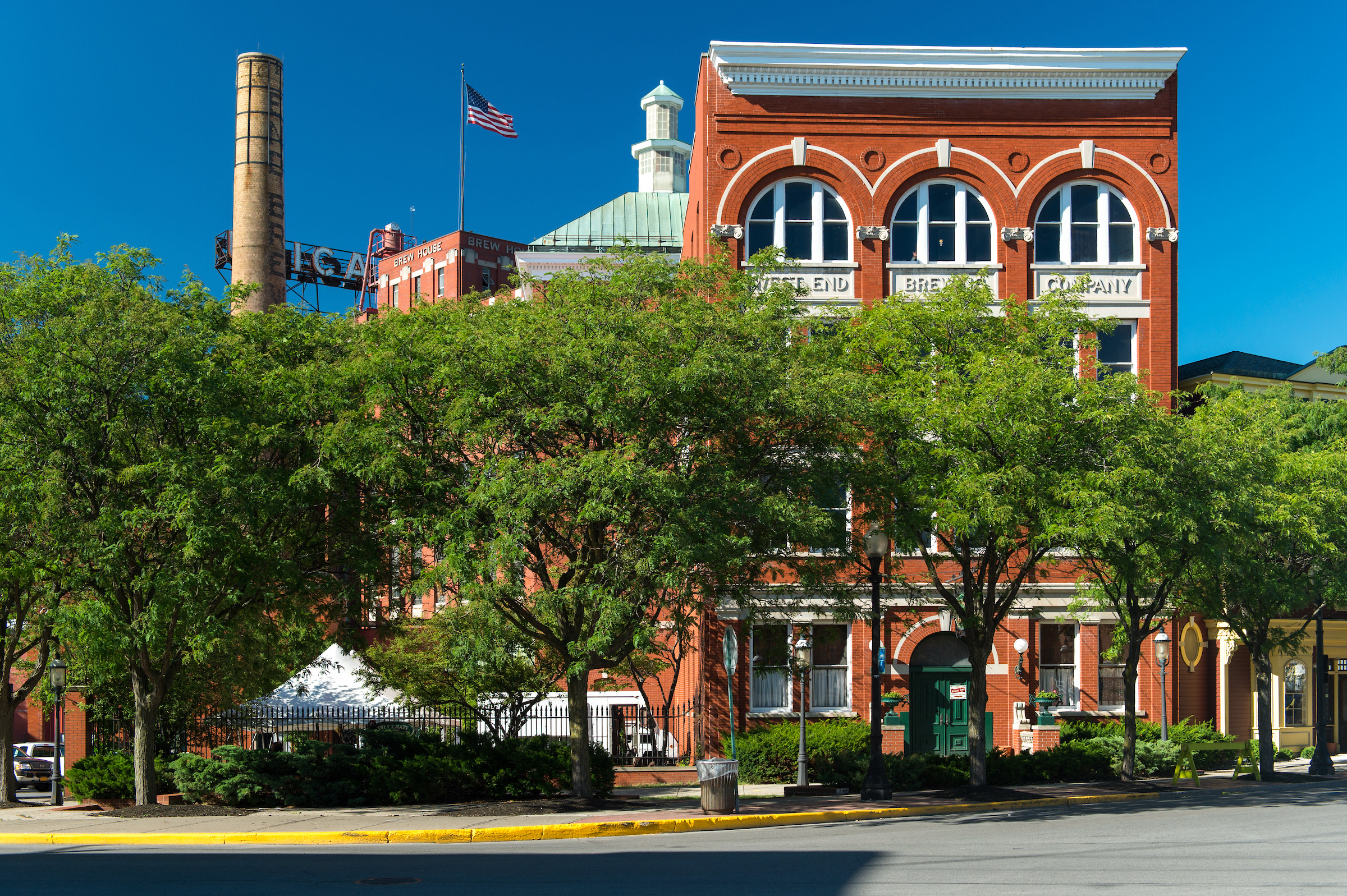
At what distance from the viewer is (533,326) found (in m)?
18.9

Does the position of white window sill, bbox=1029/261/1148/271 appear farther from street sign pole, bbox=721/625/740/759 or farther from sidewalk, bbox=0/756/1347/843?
sidewalk, bbox=0/756/1347/843

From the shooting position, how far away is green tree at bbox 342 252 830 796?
17.7m

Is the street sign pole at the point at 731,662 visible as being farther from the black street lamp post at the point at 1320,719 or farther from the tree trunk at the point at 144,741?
the black street lamp post at the point at 1320,719

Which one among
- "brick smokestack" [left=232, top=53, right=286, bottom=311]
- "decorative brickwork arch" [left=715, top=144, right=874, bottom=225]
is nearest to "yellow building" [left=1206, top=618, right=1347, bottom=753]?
"decorative brickwork arch" [left=715, top=144, right=874, bottom=225]

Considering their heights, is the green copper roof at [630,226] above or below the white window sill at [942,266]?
above

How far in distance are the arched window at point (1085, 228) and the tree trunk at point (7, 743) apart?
25.3 m

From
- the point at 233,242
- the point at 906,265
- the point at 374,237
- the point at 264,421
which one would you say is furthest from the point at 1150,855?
the point at 374,237

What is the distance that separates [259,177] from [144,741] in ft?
123

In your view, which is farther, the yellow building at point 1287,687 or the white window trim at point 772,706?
the yellow building at point 1287,687

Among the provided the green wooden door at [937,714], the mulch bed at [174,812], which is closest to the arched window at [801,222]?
the green wooden door at [937,714]

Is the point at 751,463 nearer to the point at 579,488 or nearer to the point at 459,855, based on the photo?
the point at 579,488

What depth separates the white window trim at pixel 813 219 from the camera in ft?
98.7

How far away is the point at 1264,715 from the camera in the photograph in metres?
27.0

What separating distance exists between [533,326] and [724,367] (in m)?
3.12
